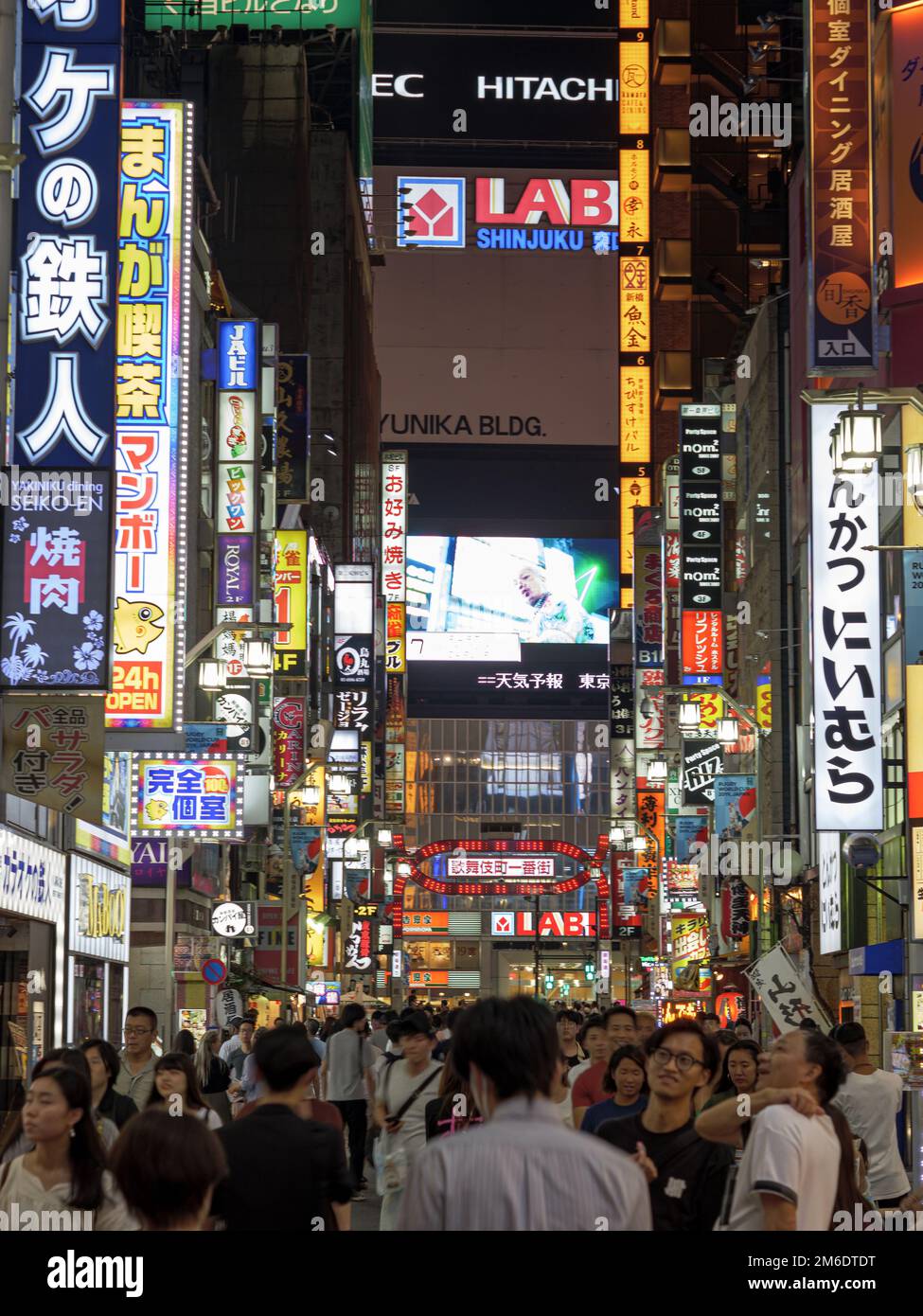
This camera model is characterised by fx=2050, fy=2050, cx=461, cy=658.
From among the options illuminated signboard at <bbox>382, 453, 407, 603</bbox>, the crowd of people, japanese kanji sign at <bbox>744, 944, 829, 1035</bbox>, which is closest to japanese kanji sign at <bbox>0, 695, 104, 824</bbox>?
japanese kanji sign at <bbox>744, 944, 829, 1035</bbox>

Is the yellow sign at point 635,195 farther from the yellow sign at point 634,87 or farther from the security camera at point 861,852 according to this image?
the security camera at point 861,852

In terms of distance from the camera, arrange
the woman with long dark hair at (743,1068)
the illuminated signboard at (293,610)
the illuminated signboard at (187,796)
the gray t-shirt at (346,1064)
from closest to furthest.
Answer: the woman with long dark hair at (743,1068) → the gray t-shirt at (346,1064) → the illuminated signboard at (187,796) → the illuminated signboard at (293,610)

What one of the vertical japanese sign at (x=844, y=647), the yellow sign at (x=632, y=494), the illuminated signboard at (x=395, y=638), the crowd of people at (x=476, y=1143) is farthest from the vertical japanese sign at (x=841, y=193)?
the illuminated signboard at (x=395, y=638)

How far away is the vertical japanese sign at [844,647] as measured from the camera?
26.1 meters

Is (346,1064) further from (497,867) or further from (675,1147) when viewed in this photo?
(497,867)

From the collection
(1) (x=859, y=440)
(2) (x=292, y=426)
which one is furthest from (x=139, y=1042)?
(2) (x=292, y=426)

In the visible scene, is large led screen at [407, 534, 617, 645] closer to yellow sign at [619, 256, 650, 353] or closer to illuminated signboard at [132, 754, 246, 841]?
yellow sign at [619, 256, 650, 353]

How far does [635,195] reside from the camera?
80.1m

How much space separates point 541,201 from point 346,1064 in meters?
111

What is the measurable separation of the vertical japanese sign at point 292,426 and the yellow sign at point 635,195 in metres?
30.2

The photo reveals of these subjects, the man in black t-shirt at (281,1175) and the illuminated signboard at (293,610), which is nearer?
the man in black t-shirt at (281,1175)

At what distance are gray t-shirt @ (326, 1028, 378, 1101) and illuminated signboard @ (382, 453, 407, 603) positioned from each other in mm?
62107

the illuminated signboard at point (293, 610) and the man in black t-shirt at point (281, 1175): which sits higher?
the illuminated signboard at point (293, 610)

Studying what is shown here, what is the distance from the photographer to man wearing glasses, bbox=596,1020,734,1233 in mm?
7395
